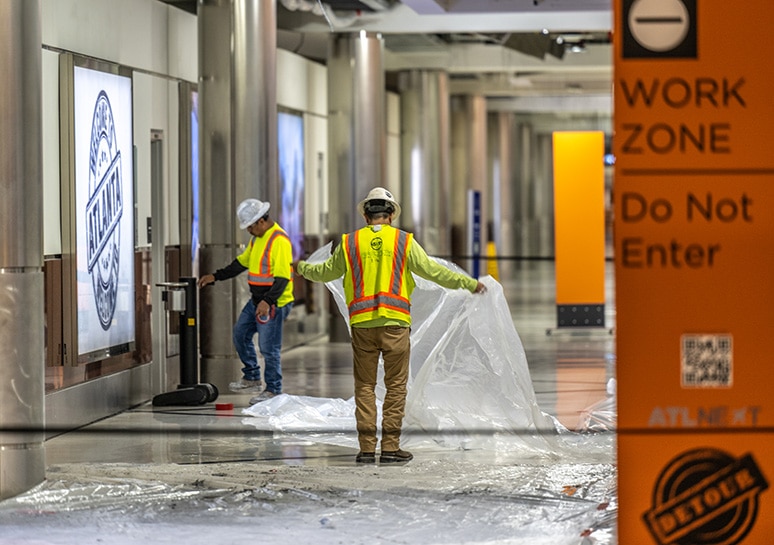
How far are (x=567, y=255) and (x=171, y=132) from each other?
7.01m

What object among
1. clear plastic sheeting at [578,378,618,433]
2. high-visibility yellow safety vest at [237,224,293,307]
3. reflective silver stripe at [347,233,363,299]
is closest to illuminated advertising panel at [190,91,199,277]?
high-visibility yellow safety vest at [237,224,293,307]

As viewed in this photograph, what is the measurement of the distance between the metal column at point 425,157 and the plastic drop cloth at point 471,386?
584 inches

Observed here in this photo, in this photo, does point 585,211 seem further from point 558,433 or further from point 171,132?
point 558,433

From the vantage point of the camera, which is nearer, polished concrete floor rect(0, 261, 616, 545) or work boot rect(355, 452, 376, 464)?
polished concrete floor rect(0, 261, 616, 545)

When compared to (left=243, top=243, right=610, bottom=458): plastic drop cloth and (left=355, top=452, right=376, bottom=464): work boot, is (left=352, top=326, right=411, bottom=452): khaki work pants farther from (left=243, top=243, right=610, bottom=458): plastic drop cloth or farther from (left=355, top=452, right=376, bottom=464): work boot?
(left=243, top=243, right=610, bottom=458): plastic drop cloth

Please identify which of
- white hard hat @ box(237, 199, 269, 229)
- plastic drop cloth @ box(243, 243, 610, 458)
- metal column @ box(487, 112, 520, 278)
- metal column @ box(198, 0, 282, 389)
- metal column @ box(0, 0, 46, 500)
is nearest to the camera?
metal column @ box(0, 0, 46, 500)

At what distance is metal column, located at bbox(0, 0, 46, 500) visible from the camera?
7574 mm

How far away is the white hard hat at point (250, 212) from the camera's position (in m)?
11.7

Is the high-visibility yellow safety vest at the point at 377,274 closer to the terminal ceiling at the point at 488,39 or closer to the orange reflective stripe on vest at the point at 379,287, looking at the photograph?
the orange reflective stripe on vest at the point at 379,287

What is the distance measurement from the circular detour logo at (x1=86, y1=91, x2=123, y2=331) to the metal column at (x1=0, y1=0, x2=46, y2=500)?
3208mm

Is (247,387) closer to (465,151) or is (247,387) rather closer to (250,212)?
(250,212)

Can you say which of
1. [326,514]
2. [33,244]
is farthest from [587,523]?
[33,244]

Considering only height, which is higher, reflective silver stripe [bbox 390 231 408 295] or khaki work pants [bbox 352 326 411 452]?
reflective silver stripe [bbox 390 231 408 295]

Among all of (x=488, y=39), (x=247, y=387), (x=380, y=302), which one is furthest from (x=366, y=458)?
(x=488, y=39)
